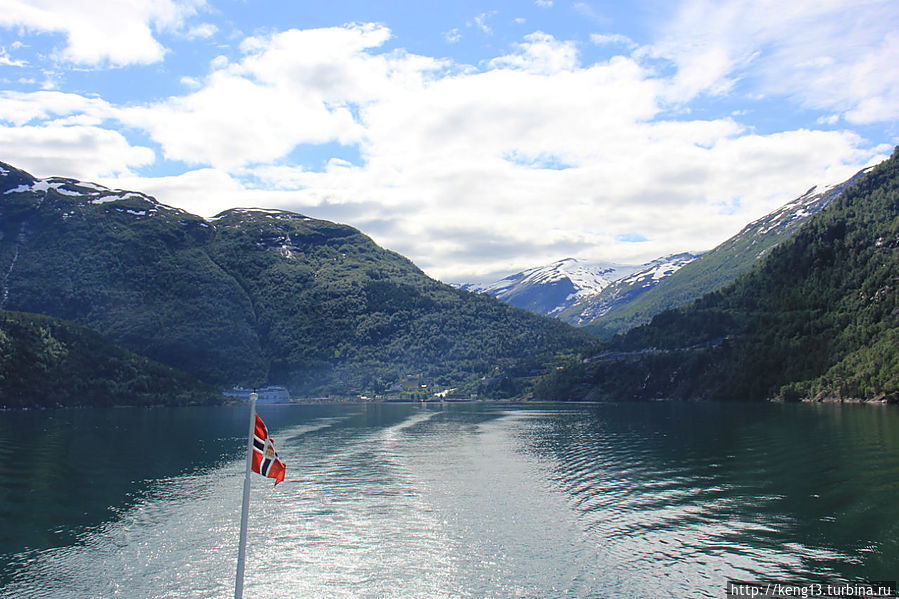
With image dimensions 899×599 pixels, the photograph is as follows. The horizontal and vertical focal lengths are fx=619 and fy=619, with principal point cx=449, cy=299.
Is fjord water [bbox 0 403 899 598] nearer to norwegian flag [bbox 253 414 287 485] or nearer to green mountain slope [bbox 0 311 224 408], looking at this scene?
norwegian flag [bbox 253 414 287 485]

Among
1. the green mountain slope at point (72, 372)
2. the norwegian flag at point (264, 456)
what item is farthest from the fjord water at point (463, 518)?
the green mountain slope at point (72, 372)

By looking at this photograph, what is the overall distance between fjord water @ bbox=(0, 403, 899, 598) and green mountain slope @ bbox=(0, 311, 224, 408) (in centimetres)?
9244

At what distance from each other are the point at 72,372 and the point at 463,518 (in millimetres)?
162271

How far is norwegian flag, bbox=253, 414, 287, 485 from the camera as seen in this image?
19688mm

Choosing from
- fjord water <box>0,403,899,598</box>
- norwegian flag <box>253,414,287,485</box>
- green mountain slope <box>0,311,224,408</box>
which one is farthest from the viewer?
green mountain slope <box>0,311,224,408</box>

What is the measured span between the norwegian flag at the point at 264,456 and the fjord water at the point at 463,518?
1010 cm

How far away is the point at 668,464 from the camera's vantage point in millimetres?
56875

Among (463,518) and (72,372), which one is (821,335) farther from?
(72,372)

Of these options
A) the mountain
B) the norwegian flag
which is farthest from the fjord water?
the mountain

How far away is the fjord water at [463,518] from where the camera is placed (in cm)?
2833

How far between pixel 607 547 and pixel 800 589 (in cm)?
949

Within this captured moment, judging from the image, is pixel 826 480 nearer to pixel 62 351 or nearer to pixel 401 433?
pixel 401 433

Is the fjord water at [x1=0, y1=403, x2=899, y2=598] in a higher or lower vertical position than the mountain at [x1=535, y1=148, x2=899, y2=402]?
lower

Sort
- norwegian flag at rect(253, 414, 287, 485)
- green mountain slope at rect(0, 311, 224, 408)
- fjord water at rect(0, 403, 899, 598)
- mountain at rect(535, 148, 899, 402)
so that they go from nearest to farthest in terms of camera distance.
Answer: norwegian flag at rect(253, 414, 287, 485), fjord water at rect(0, 403, 899, 598), mountain at rect(535, 148, 899, 402), green mountain slope at rect(0, 311, 224, 408)
